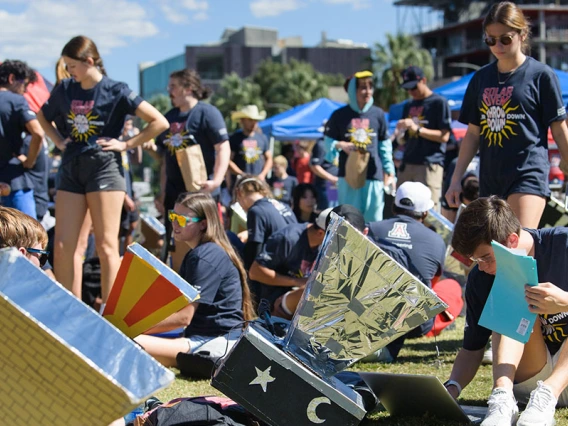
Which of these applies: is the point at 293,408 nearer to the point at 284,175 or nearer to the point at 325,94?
the point at 284,175

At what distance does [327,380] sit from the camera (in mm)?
2887

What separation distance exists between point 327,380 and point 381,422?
27.0 inches

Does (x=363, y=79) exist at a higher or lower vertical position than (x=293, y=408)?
higher

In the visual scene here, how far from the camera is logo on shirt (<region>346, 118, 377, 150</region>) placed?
7.13 m

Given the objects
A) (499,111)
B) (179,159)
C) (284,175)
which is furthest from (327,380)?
(284,175)

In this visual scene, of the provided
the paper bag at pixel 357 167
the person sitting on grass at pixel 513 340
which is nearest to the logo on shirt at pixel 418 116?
the paper bag at pixel 357 167

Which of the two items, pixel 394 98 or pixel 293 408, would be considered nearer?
pixel 293 408

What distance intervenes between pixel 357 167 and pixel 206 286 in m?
2.77

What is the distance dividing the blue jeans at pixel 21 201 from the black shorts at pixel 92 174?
120 centimetres

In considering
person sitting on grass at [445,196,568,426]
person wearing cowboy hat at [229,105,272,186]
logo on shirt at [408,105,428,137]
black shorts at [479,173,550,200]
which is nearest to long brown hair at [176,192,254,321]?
black shorts at [479,173,550,200]

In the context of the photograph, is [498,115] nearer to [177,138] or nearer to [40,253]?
[40,253]

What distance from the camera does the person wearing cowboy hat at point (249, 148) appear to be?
10.5 meters

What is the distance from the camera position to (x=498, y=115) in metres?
4.42

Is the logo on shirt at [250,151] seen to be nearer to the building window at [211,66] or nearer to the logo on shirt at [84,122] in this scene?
the logo on shirt at [84,122]
